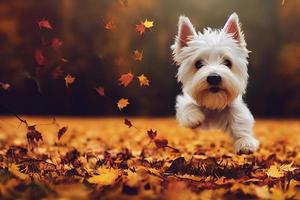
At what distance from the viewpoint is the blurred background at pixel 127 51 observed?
17734mm

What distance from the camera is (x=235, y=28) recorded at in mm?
5344

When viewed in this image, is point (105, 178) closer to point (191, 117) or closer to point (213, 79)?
point (191, 117)

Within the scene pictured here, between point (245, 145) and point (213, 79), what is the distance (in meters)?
0.62

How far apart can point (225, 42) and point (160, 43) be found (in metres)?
13.4

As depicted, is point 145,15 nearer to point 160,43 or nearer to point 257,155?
point 160,43

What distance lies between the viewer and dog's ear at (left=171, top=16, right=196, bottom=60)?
5.36m

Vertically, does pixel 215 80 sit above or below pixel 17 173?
above

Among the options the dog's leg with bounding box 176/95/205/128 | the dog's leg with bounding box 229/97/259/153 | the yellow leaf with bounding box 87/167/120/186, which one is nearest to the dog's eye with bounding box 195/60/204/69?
the dog's leg with bounding box 176/95/205/128

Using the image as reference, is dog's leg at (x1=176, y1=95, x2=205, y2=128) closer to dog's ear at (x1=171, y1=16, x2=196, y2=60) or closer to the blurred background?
dog's ear at (x1=171, y1=16, x2=196, y2=60)

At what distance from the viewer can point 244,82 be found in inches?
206

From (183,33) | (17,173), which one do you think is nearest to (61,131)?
(17,173)

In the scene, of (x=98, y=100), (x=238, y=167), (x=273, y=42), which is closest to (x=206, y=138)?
(x=238, y=167)

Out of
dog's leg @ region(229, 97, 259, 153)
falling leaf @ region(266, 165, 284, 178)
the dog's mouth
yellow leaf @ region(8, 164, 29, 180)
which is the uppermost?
the dog's mouth

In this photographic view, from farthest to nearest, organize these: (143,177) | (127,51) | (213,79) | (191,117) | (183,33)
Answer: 1. (127,51)
2. (183,33)
3. (191,117)
4. (213,79)
5. (143,177)
